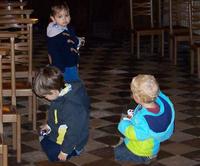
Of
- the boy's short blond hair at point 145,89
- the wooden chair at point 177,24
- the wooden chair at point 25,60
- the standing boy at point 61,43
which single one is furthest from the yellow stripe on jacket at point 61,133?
the wooden chair at point 177,24

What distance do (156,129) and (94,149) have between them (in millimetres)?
1587

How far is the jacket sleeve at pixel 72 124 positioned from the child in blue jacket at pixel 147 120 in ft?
1.21

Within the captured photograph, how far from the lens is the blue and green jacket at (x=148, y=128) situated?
2.80 meters

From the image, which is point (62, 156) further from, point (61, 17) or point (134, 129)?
point (61, 17)

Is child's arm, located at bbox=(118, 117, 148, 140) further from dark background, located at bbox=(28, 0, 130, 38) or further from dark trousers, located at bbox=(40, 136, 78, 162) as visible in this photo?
dark background, located at bbox=(28, 0, 130, 38)

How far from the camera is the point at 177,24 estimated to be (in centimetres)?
893

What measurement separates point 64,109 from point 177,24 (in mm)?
5988

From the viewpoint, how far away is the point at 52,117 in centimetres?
332

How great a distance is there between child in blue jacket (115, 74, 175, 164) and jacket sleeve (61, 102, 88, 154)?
1.21 ft

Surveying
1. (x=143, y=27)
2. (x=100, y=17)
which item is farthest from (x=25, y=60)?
(x=100, y=17)

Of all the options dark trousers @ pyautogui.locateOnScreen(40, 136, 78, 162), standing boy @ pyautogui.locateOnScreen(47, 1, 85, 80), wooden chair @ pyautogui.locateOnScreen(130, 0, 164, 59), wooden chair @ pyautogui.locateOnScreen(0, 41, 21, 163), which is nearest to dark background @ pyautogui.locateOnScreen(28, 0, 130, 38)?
wooden chair @ pyautogui.locateOnScreen(130, 0, 164, 59)

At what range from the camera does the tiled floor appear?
4.15 meters

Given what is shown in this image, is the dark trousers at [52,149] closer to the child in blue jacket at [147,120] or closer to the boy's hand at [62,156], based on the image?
the boy's hand at [62,156]

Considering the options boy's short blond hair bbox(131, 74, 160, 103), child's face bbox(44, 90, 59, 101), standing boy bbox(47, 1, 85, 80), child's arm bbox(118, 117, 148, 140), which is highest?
standing boy bbox(47, 1, 85, 80)
